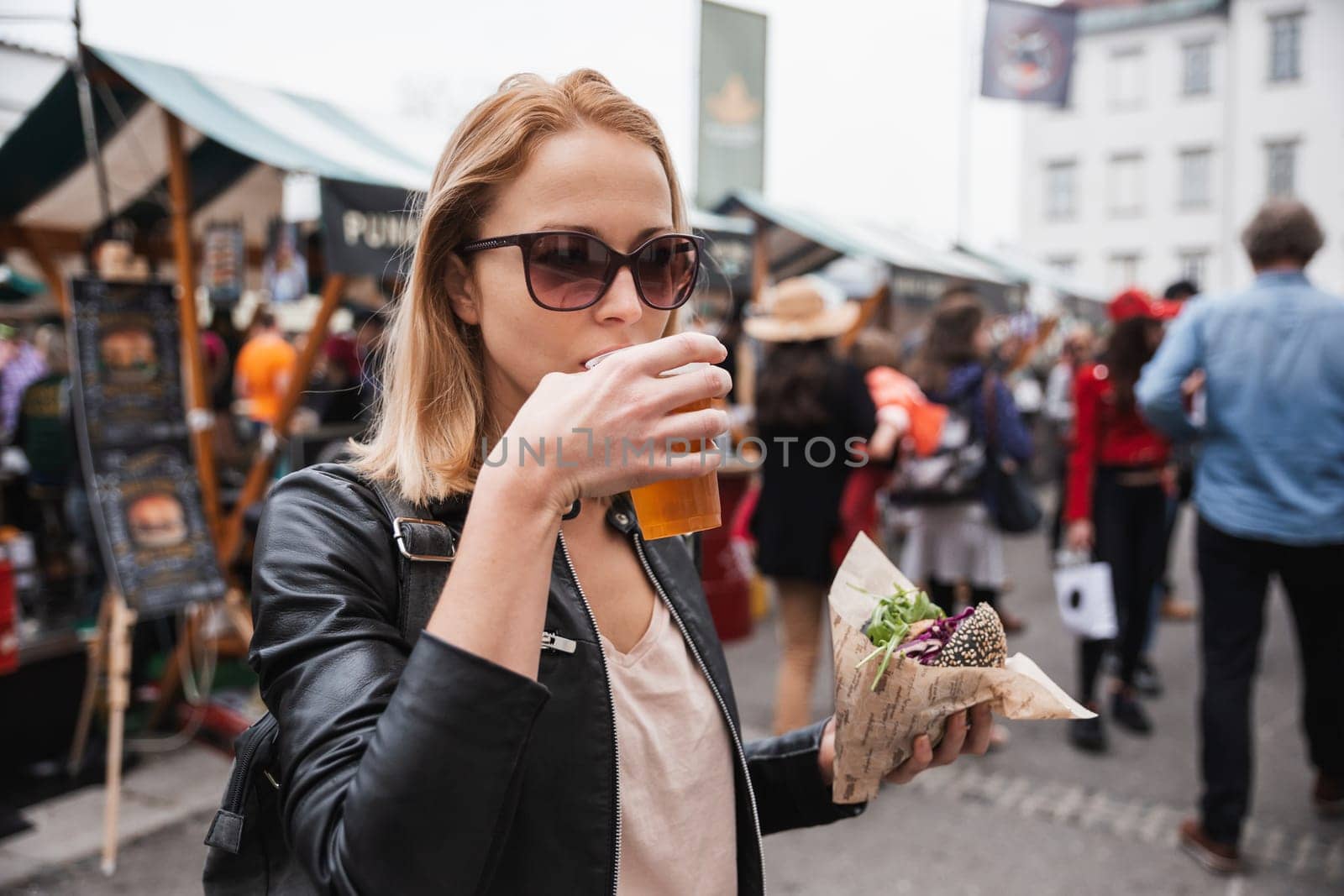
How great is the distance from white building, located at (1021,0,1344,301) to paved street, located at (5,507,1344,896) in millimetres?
31678

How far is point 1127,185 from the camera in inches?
1446

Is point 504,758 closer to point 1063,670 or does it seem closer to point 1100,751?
point 1100,751

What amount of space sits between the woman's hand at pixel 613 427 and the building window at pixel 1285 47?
1577 inches

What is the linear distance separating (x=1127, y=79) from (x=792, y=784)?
4241 cm

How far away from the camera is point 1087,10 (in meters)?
38.5

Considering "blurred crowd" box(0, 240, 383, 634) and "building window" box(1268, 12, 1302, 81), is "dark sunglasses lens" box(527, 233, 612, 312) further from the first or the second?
"building window" box(1268, 12, 1302, 81)

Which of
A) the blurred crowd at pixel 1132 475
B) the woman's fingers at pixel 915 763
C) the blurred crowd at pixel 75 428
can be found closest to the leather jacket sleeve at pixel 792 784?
the woman's fingers at pixel 915 763

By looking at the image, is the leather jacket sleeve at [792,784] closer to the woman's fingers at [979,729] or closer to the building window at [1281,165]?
the woman's fingers at [979,729]

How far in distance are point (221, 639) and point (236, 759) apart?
480 centimetres

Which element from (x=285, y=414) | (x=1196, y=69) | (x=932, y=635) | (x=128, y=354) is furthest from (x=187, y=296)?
(x=1196, y=69)

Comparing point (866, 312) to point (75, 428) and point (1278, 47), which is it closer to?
point (75, 428)

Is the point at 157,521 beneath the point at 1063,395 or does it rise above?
beneath

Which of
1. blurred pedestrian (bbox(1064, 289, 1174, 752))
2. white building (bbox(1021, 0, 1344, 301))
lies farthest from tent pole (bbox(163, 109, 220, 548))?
white building (bbox(1021, 0, 1344, 301))

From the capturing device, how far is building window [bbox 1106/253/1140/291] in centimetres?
3681
